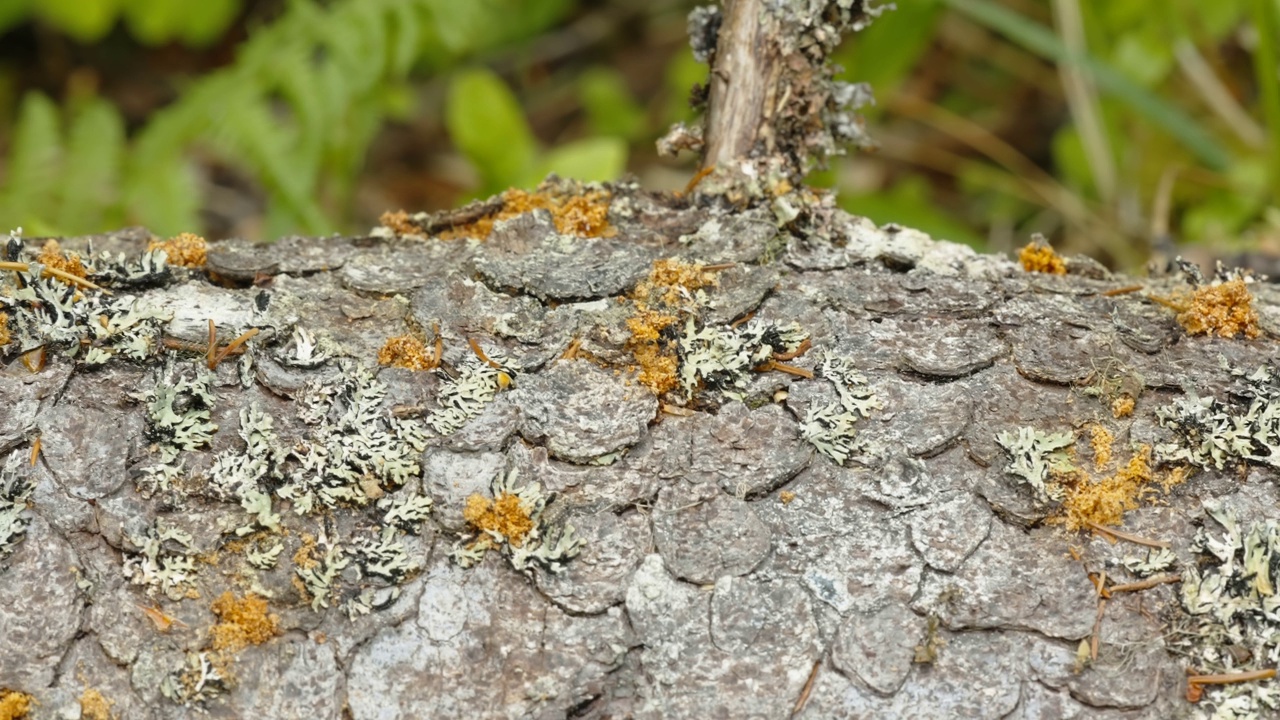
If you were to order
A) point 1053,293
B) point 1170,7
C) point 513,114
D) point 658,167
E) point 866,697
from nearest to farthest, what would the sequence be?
point 866,697 < point 1053,293 < point 1170,7 < point 513,114 < point 658,167

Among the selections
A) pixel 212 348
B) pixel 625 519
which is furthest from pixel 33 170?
pixel 625 519

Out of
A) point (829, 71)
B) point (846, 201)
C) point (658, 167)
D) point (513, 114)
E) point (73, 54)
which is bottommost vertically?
point (829, 71)

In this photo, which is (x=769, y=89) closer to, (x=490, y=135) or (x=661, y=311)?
(x=661, y=311)

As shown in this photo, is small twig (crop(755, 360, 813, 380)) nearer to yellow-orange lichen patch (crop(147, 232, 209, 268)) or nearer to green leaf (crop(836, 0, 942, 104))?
yellow-orange lichen patch (crop(147, 232, 209, 268))

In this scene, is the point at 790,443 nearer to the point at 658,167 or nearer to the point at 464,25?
the point at 464,25

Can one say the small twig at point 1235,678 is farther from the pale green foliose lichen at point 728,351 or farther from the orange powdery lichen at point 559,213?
the orange powdery lichen at point 559,213

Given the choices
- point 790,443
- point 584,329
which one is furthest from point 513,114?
point 790,443
